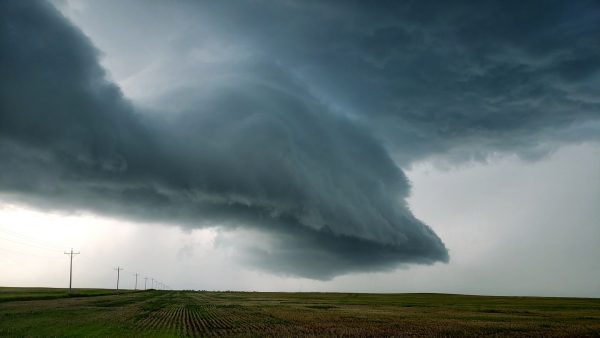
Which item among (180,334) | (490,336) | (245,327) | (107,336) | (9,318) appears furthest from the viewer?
(9,318)

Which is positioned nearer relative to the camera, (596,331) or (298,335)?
(298,335)

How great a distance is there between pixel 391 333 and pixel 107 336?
26.5m

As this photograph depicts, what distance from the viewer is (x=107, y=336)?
40.1 metres

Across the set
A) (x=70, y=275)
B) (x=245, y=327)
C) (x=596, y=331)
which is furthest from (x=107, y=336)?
(x=70, y=275)

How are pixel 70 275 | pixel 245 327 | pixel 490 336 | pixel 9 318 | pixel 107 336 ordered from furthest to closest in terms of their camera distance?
pixel 70 275, pixel 9 318, pixel 245 327, pixel 490 336, pixel 107 336

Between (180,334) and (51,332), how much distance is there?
454 inches

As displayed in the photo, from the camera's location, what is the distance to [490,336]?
4550cm

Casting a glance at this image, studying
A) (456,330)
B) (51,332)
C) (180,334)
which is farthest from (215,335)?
(456,330)

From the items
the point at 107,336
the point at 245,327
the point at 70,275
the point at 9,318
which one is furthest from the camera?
the point at 70,275

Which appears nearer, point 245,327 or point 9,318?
point 245,327

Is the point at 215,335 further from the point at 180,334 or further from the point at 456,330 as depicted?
the point at 456,330

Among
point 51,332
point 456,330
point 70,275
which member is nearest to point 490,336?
point 456,330

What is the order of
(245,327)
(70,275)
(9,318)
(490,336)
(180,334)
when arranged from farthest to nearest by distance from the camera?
(70,275) < (9,318) < (245,327) < (490,336) < (180,334)

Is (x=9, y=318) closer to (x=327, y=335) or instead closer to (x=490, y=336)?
(x=327, y=335)
